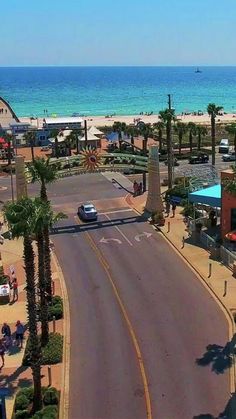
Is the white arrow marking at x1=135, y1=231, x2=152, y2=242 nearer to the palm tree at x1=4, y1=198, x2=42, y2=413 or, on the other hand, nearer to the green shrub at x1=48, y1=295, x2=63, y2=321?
the green shrub at x1=48, y1=295, x2=63, y2=321

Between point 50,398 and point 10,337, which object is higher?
point 10,337

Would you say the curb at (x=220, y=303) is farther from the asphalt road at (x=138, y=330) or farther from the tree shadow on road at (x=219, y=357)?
the tree shadow on road at (x=219, y=357)

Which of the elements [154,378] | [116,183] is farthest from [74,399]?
[116,183]

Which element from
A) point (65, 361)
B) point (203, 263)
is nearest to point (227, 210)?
point (203, 263)

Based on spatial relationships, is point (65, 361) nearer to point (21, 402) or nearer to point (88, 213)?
point (21, 402)

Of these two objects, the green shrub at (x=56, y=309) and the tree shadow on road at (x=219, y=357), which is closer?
the tree shadow on road at (x=219, y=357)

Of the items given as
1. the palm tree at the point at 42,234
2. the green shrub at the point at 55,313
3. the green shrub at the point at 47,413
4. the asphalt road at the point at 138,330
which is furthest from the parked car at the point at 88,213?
the green shrub at the point at 47,413
